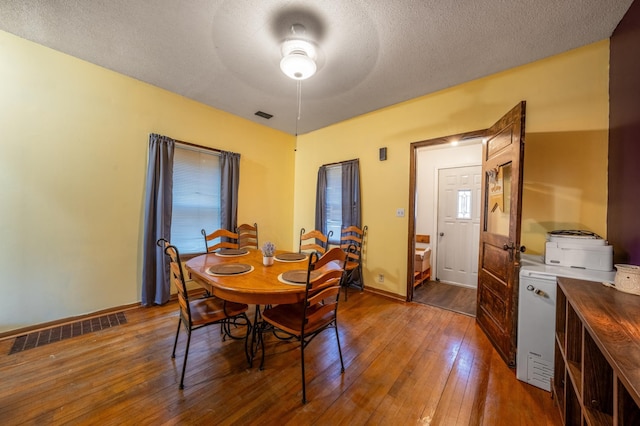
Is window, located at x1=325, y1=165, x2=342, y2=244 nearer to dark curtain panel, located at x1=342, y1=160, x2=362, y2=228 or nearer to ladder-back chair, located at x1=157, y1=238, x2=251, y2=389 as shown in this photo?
dark curtain panel, located at x1=342, y1=160, x2=362, y2=228

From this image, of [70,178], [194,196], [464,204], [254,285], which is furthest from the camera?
[464,204]

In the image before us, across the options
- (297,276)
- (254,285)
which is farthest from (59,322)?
(297,276)

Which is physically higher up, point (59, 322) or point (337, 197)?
point (337, 197)

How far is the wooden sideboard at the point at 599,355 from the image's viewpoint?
720 millimetres

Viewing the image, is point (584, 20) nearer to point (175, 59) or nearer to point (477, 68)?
point (477, 68)

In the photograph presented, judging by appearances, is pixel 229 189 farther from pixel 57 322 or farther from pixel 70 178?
pixel 57 322

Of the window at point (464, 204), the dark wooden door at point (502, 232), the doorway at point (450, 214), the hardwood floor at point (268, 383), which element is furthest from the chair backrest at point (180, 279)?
the window at point (464, 204)

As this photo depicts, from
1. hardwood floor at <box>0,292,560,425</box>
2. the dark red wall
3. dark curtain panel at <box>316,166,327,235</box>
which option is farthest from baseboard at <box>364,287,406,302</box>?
the dark red wall

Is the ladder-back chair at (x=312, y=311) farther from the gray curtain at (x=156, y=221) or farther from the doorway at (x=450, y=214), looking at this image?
the doorway at (x=450, y=214)

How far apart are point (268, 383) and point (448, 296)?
2.77m

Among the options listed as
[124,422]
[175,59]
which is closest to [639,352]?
[124,422]

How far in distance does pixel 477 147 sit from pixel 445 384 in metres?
3.43

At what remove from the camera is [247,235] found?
3484mm

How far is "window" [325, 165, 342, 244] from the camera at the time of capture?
12.7 ft
